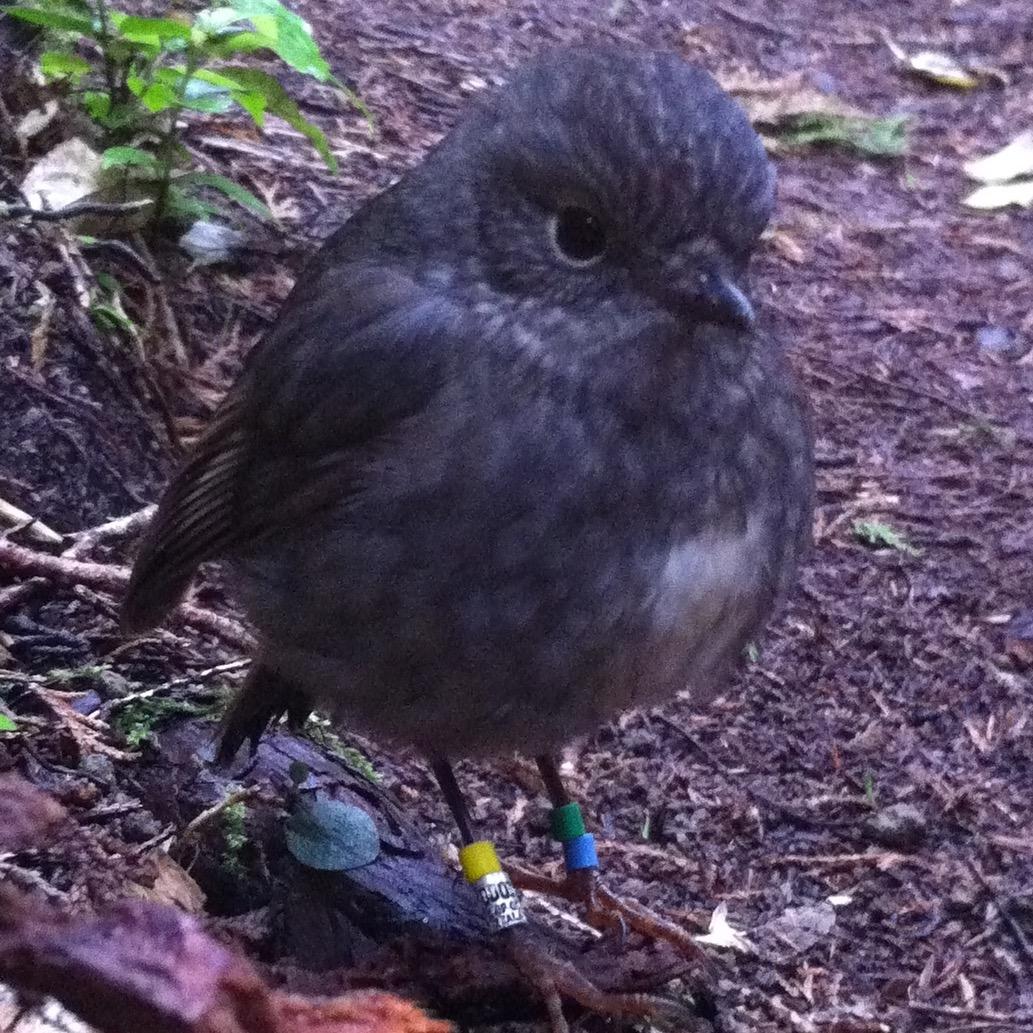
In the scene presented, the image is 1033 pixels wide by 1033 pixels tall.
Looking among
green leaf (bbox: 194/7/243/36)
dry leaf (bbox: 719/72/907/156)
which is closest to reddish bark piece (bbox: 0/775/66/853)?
green leaf (bbox: 194/7/243/36)

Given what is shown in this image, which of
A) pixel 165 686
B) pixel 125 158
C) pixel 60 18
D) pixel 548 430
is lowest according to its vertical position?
pixel 165 686

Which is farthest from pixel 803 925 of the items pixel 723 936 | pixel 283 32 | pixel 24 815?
pixel 283 32

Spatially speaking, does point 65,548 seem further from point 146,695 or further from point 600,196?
point 600,196

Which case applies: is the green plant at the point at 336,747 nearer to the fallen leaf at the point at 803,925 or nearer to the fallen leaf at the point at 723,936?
the fallen leaf at the point at 723,936

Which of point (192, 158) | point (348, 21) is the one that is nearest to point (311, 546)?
point (192, 158)

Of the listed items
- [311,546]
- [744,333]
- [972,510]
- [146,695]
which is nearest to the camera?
[744,333]

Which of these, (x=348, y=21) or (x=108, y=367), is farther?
(x=348, y=21)

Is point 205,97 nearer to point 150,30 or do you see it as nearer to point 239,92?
point 239,92
